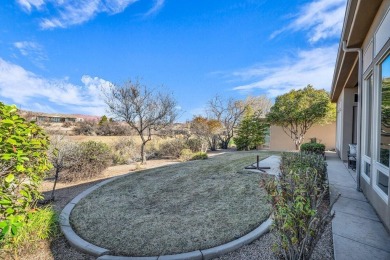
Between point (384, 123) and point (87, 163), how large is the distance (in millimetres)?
8396

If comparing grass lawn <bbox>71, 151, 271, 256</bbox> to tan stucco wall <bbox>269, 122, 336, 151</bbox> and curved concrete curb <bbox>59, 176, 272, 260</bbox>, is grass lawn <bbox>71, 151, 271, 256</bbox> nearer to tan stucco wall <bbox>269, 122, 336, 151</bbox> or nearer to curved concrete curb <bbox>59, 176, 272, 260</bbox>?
curved concrete curb <bbox>59, 176, 272, 260</bbox>

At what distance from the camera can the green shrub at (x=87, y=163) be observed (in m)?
7.67

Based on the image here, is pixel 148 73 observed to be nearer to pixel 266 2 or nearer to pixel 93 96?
pixel 93 96

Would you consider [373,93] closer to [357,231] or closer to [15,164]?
[357,231]

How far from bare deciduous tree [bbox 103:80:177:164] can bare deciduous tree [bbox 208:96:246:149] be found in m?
8.37

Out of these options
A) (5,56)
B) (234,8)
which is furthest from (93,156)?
(234,8)

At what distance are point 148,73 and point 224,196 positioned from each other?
9.12 m

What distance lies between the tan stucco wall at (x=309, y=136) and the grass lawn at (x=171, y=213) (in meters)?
11.2

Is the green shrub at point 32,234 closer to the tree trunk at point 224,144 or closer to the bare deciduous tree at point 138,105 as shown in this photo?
the bare deciduous tree at point 138,105

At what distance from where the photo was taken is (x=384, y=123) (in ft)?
12.2

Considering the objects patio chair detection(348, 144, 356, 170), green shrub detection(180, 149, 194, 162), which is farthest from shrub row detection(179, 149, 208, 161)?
patio chair detection(348, 144, 356, 170)

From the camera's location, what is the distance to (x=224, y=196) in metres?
5.07

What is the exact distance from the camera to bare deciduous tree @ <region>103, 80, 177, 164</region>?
11039 mm

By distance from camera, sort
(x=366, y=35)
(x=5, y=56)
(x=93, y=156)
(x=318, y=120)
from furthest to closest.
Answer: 1. (x=318, y=120)
2. (x=93, y=156)
3. (x=5, y=56)
4. (x=366, y=35)
